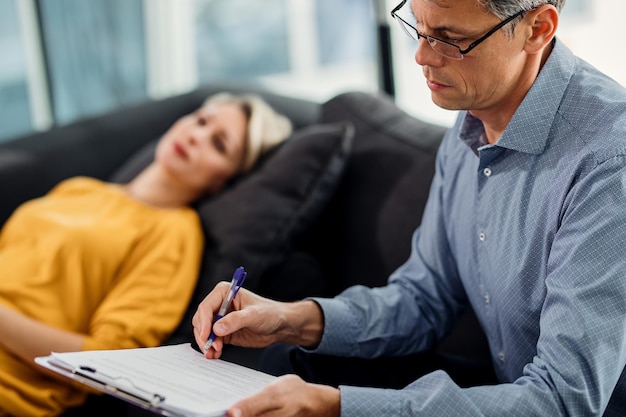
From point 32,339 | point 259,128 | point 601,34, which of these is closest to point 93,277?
point 32,339

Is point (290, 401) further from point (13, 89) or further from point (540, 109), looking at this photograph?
point (13, 89)

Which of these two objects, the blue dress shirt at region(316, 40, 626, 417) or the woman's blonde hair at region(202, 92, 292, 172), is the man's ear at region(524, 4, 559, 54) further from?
A: the woman's blonde hair at region(202, 92, 292, 172)

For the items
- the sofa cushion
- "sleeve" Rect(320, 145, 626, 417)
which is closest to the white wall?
the sofa cushion

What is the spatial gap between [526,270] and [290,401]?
39 centimetres

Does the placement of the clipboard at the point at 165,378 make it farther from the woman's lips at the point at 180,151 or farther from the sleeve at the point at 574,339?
the woman's lips at the point at 180,151

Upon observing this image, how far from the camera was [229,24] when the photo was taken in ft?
15.5

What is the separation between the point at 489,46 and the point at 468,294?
1.44 ft

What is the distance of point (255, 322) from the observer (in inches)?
50.3

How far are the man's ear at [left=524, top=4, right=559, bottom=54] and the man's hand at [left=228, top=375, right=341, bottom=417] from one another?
1.76ft

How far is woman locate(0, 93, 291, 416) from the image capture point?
1699mm

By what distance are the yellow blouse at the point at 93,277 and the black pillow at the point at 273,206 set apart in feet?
0.16

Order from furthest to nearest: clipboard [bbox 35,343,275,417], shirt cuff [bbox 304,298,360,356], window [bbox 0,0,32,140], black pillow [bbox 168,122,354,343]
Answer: window [bbox 0,0,32,140] < black pillow [bbox 168,122,354,343] < shirt cuff [bbox 304,298,360,356] < clipboard [bbox 35,343,275,417]

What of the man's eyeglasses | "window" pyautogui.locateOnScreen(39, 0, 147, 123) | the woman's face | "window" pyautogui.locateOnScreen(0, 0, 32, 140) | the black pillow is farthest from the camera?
"window" pyautogui.locateOnScreen(0, 0, 32, 140)

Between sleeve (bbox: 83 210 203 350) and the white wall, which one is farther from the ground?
the white wall
